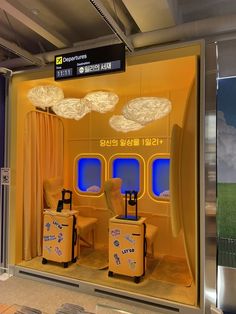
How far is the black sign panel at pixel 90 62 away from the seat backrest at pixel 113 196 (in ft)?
5.54

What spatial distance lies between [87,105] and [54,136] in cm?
158

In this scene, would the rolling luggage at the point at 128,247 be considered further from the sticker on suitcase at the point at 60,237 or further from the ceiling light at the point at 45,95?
the ceiling light at the point at 45,95

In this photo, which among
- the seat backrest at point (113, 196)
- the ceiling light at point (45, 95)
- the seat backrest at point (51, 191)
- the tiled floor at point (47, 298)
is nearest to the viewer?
the tiled floor at point (47, 298)

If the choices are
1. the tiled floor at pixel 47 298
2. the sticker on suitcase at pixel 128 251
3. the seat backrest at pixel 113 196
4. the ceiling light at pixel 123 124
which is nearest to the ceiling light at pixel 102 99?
the ceiling light at pixel 123 124

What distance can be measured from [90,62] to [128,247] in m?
2.42

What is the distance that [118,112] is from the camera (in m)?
4.91

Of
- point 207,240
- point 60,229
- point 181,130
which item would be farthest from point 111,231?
point 181,130

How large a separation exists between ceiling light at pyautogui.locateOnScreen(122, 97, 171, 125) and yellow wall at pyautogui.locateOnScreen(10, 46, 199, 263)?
1.60 feet

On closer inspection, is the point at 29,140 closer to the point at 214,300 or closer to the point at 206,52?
the point at 206,52

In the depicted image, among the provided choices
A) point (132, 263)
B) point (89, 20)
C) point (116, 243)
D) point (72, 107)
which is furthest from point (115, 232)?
point (89, 20)

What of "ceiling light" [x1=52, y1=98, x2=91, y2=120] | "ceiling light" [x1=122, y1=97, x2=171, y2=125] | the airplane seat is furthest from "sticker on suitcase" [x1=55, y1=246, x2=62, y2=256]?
"ceiling light" [x1=122, y1=97, x2=171, y2=125]

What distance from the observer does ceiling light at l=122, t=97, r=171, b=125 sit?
2879 mm

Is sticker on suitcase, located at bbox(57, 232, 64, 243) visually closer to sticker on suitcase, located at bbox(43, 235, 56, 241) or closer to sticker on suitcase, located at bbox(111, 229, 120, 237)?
sticker on suitcase, located at bbox(43, 235, 56, 241)

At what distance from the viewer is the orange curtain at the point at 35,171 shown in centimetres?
387
